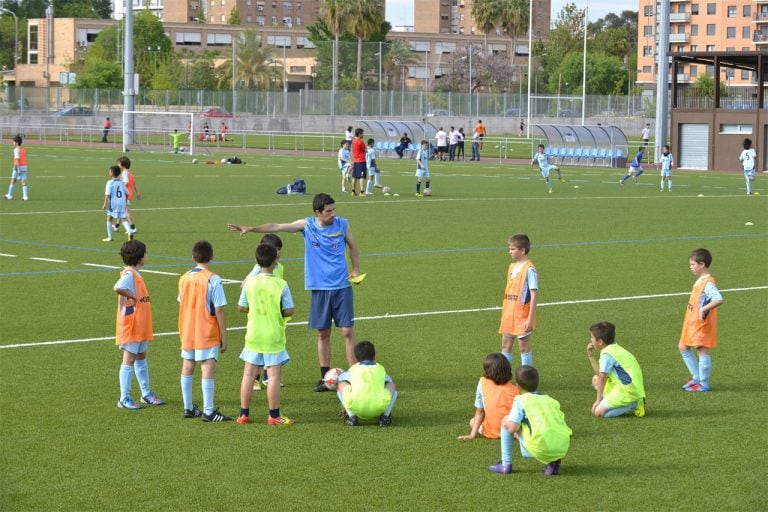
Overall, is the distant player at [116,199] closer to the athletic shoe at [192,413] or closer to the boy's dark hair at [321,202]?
the boy's dark hair at [321,202]

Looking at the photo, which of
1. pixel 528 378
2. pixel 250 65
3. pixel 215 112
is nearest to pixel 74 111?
pixel 215 112

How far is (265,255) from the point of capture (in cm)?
1030

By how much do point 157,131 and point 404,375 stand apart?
222 ft

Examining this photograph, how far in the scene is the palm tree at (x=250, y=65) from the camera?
131750 millimetres

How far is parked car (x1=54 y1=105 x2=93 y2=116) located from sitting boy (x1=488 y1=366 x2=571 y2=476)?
82.7m

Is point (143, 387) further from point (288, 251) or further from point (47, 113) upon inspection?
point (47, 113)

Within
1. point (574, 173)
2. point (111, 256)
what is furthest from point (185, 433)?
point (574, 173)

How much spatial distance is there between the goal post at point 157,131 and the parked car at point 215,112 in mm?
1297

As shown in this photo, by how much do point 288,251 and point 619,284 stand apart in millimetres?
7012

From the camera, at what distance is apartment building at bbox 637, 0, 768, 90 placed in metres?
144

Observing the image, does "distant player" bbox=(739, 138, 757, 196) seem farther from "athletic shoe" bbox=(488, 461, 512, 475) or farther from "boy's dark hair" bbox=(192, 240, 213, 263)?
"athletic shoe" bbox=(488, 461, 512, 475)

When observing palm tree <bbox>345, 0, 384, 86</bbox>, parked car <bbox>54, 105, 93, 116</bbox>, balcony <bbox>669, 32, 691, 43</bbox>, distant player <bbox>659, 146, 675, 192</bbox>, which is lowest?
distant player <bbox>659, 146, 675, 192</bbox>

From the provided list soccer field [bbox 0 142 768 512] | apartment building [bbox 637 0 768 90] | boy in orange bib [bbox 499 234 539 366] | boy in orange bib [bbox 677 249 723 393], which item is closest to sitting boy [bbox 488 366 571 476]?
soccer field [bbox 0 142 768 512]

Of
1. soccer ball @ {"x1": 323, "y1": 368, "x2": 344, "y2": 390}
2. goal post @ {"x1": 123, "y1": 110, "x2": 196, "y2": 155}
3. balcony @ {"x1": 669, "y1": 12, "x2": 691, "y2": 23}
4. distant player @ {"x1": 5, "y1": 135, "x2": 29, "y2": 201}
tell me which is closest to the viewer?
soccer ball @ {"x1": 323, "y1": 368, "x2": 344, "y2": 390}
